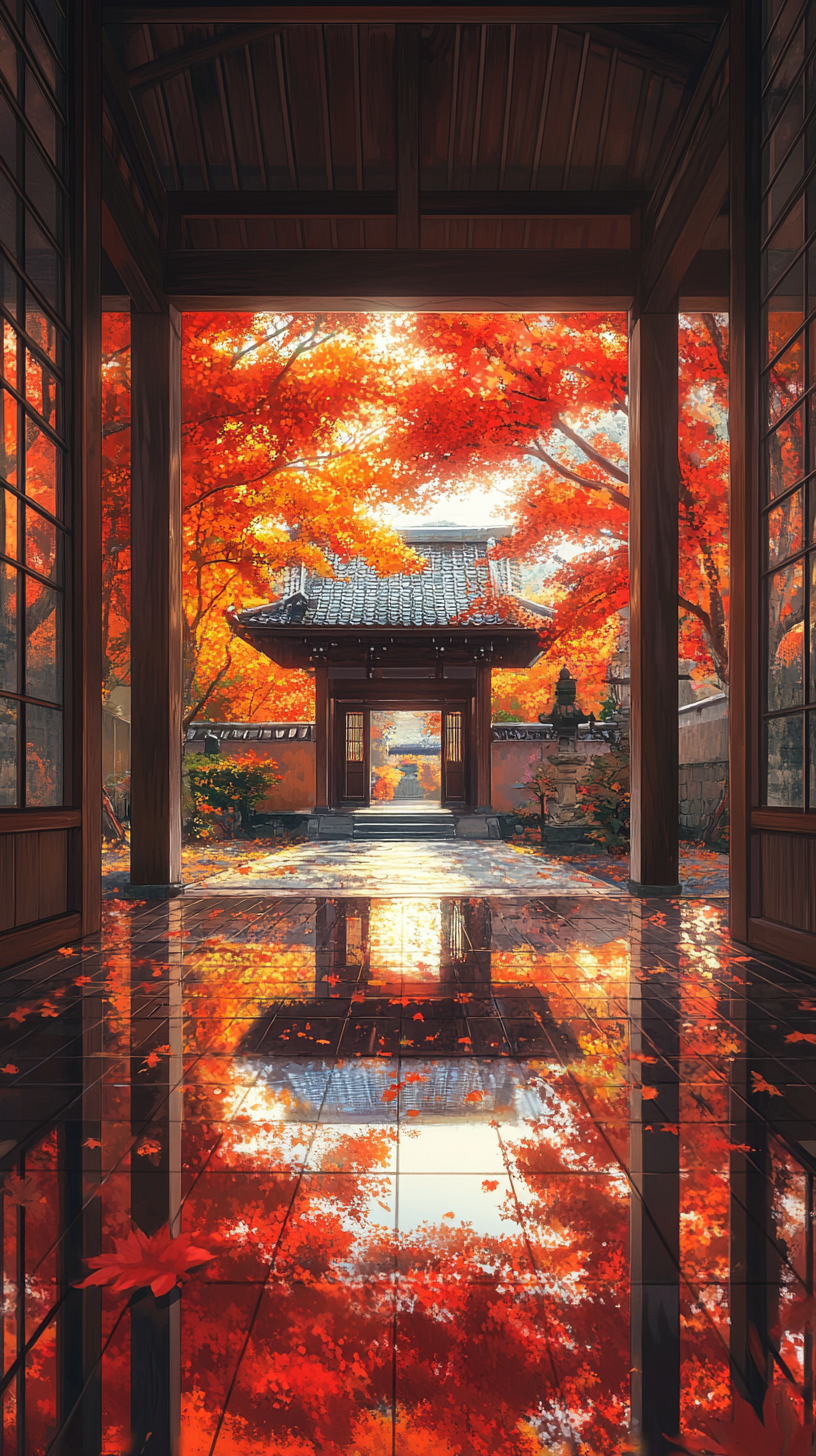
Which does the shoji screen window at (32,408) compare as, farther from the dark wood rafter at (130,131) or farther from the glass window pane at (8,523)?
the dark wood rafter at (130,131)

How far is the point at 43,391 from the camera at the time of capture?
12.9ft

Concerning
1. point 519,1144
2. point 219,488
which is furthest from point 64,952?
point 219,488

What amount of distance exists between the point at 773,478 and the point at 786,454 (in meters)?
0.15

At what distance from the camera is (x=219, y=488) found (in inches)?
361

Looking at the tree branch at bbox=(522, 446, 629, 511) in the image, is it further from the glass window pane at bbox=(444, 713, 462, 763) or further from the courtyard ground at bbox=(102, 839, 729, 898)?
the glass window pane at bbox=(444, 713, 462, 763)

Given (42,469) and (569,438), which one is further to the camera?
(569,438)

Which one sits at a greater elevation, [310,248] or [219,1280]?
[310,248]

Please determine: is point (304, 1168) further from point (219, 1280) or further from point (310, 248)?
point (310, 248)

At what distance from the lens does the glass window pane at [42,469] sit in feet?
12.5

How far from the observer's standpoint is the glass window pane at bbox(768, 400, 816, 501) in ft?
11.9

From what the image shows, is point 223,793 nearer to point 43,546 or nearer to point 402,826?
point 402,826

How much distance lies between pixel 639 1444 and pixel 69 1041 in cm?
216

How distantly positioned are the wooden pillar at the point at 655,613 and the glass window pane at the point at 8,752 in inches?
160

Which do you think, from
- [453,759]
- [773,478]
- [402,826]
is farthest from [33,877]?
[453,759]
